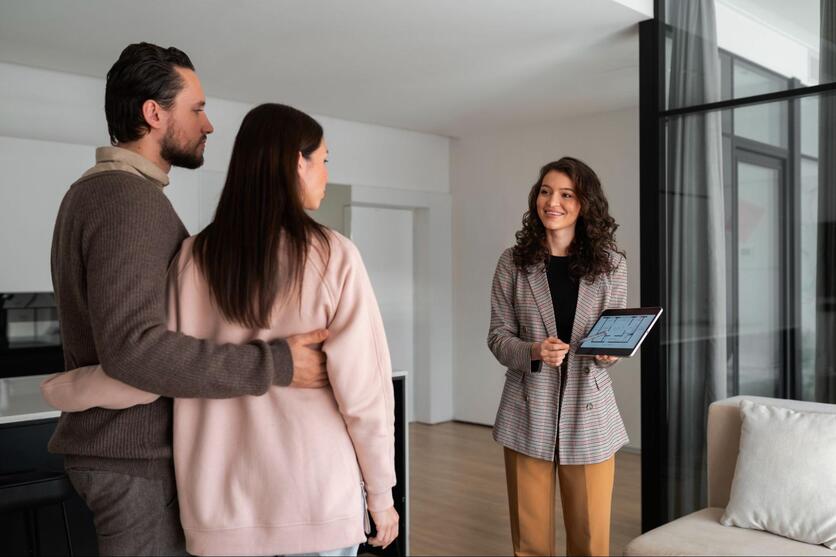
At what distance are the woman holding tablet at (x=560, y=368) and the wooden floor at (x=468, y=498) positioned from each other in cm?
103

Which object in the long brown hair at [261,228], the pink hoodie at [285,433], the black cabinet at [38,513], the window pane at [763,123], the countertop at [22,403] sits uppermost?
the window pane at [763,123]

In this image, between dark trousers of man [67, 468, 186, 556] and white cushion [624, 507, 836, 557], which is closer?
dark trousers of man [67, 468, 186, 556]

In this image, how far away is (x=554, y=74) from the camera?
4.80 metres

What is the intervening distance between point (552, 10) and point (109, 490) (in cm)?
293

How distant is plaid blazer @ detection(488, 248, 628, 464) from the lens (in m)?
2.67

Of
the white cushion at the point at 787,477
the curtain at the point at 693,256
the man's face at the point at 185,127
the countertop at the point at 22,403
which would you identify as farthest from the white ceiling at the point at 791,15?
the countertop at the point at 22,403

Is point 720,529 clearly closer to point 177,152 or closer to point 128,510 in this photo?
point 128,510

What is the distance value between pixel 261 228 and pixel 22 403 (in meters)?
2.08

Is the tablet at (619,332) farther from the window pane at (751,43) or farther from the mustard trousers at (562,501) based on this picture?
the window pane at (751,43)

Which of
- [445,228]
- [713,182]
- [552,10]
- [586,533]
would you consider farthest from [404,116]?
[586,533]

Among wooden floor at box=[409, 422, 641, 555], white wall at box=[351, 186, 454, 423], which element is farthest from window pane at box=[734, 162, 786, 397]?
white wall at box=[351, 186, 454, 423]

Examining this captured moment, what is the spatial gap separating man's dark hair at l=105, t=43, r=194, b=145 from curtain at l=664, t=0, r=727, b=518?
2474 millimetres

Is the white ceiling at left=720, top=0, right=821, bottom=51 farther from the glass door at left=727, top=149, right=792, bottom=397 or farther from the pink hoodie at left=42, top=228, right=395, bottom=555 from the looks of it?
the pink hoodie at left=42, top=228, right=395, bottom=555

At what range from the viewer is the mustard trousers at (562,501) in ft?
8.83
